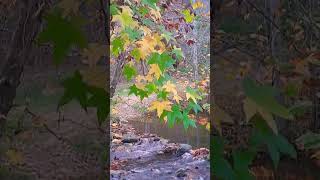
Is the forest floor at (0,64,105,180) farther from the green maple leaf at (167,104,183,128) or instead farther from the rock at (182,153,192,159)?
the rock at (182,153,192,159)

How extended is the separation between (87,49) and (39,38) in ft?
0.34

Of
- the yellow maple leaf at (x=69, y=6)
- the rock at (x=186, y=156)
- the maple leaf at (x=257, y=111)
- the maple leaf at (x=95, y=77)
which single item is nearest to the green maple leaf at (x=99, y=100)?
the maple leaf at (x=95, y=77)

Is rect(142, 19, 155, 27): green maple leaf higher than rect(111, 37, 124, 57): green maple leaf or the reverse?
higher

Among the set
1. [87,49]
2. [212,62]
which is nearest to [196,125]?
[212,62]

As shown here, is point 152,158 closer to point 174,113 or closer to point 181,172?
point 181,172

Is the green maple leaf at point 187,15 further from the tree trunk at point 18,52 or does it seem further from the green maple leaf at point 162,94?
the tree trunk at point 18,52

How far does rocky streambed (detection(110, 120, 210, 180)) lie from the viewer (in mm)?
1303

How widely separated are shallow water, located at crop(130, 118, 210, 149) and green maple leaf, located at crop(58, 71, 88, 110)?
453mm

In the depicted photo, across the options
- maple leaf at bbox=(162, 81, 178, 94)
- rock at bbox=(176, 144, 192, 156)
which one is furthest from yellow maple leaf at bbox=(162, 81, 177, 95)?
rock at bbox=(176, 144, 192, 156)

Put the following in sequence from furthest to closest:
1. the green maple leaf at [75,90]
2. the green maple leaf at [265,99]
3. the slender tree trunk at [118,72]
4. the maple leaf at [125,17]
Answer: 1. the slender tree trunk at [118,72]
2. the maple leaf at [125,17]
3. the green maple leaf at [75,90]
4. the green maple leaf at [265,99]

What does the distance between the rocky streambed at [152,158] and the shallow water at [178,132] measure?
0.02m

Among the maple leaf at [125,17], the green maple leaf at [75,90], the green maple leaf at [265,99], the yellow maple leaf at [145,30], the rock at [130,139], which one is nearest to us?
the green maple leaf at [265,99]

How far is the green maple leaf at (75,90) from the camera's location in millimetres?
846

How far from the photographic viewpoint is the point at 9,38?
2.95 ft
